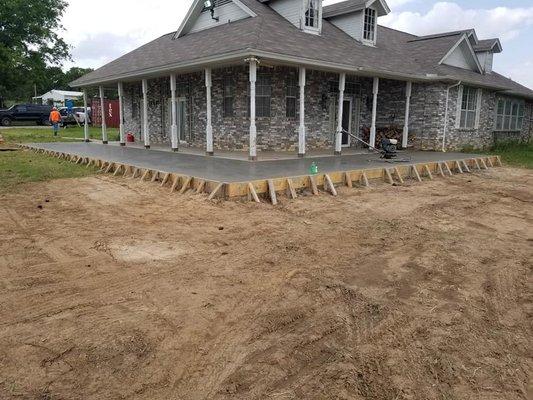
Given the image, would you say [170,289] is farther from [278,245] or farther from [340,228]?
[340,228]

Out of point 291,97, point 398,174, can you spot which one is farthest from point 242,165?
point 291,97

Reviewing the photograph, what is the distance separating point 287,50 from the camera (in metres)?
12.3

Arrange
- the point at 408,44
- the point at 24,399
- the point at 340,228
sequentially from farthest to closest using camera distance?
the point at 408,44 → the point at 340,228 → the point at 24,399

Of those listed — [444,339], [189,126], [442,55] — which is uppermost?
[442,55]

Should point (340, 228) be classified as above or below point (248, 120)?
below

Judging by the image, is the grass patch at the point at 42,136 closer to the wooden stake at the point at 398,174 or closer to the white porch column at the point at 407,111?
the white porch column at the point at 407,111

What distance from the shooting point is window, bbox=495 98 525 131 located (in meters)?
22.4

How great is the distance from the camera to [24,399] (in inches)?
106

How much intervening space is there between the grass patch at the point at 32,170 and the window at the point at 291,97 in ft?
22.3

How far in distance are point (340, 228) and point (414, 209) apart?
7.64ft

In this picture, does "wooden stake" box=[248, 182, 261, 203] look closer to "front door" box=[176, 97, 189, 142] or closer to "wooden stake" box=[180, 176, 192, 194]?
"wooden stake" box=[180, 176, 192, 194]

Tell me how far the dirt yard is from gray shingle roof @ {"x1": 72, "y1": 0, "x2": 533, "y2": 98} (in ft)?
21.8

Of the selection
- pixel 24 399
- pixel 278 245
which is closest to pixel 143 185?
pixel 278 245

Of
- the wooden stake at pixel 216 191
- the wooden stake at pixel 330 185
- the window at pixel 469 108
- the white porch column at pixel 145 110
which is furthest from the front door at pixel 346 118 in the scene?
the wooden stake at pixel 216 191
